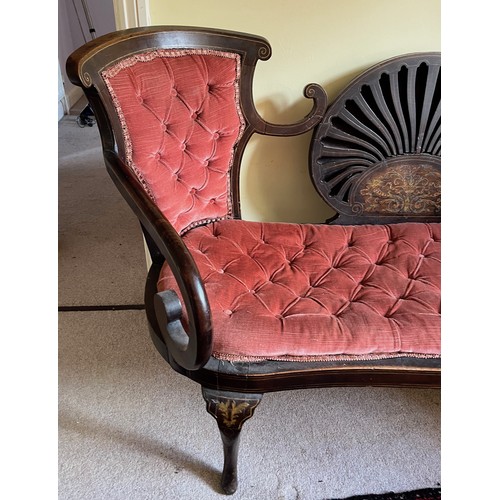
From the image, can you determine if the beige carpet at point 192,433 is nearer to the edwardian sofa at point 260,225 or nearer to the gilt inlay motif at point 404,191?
the edwardian sofa at point 260,225

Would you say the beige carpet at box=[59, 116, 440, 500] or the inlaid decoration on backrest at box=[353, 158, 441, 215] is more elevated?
the inlaid decoration on backrest at box=[353, 158, 441, 215]

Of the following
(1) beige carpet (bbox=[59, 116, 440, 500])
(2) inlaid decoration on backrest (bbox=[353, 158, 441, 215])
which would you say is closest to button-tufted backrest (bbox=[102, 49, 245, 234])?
(2) inlaid decoration on backrest (bbox=[353, 158, 441, 215])

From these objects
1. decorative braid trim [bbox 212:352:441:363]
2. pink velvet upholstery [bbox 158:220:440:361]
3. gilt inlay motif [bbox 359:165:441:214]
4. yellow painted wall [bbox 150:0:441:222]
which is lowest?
decorative braid trim [bbox 212:352:441:363]

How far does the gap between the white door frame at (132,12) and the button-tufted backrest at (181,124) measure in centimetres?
21

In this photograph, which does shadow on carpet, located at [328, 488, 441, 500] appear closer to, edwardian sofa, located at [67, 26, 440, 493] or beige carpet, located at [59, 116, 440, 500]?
beige carpet, located at [59, 116, 440, 500]

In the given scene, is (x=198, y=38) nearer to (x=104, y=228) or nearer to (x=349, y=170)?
(x=349, y=170)

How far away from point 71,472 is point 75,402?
0.73 ft

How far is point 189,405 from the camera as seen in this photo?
1373mm

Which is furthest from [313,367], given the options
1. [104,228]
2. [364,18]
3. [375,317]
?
[104,228]

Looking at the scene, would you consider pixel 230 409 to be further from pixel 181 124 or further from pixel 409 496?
pixel 181 124

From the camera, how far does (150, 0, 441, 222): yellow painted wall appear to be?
1.33 metres

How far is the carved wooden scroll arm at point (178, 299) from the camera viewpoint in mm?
867

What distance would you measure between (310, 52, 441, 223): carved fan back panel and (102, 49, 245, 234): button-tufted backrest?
0.25m

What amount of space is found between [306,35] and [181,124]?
43 cm
